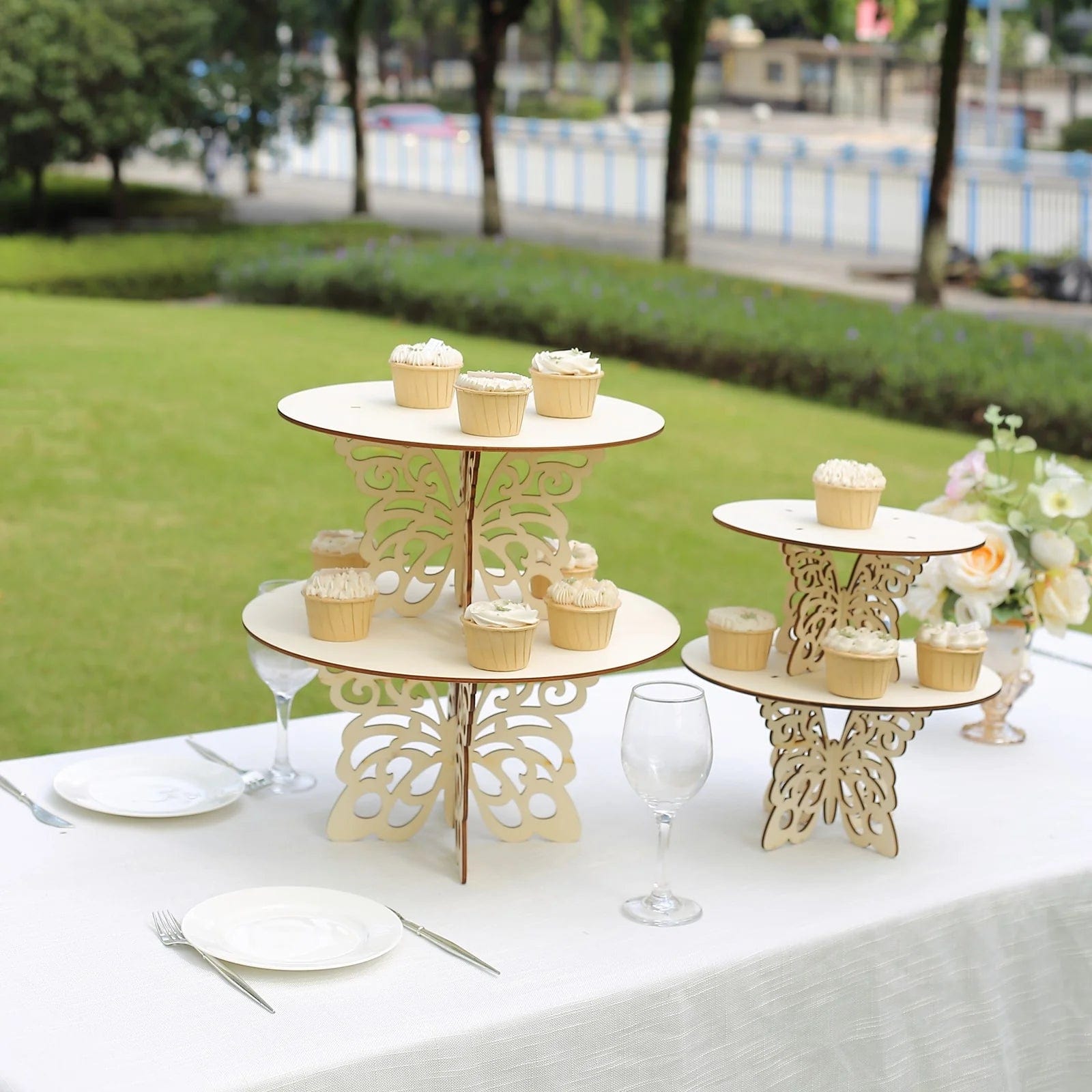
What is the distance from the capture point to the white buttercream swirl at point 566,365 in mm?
2617

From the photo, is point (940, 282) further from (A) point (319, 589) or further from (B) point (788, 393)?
(A) point (319, 589)

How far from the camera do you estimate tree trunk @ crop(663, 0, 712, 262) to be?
15398 mm

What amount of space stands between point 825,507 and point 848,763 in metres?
0.44

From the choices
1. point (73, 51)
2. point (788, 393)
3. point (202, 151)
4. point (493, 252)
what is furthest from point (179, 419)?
point (202, 151)

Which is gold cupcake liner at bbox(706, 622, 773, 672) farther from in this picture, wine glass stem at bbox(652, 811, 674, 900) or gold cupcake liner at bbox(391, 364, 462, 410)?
gold cupcake liner at bbox(391, 364, 462, 410)

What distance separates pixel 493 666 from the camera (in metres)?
2.44

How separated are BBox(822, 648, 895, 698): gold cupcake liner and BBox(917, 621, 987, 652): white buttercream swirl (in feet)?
0.32

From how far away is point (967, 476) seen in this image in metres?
3.16

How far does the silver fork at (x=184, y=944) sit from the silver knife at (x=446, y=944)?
27 cm

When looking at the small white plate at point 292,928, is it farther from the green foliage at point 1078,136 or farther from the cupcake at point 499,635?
the green foliage at point 1078,136

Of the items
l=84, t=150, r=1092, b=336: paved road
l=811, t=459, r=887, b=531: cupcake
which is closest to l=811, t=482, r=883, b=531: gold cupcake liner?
l=811, t=459, r=887, b=531: cupcake

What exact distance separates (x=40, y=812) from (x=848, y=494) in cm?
147

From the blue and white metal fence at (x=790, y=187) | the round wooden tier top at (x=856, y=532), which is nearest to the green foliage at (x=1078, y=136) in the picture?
the blue and white metal fence at (x=790, y=187)

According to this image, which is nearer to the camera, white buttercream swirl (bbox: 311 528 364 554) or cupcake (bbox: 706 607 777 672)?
cupcake (bbox: 706 607 777 672)
